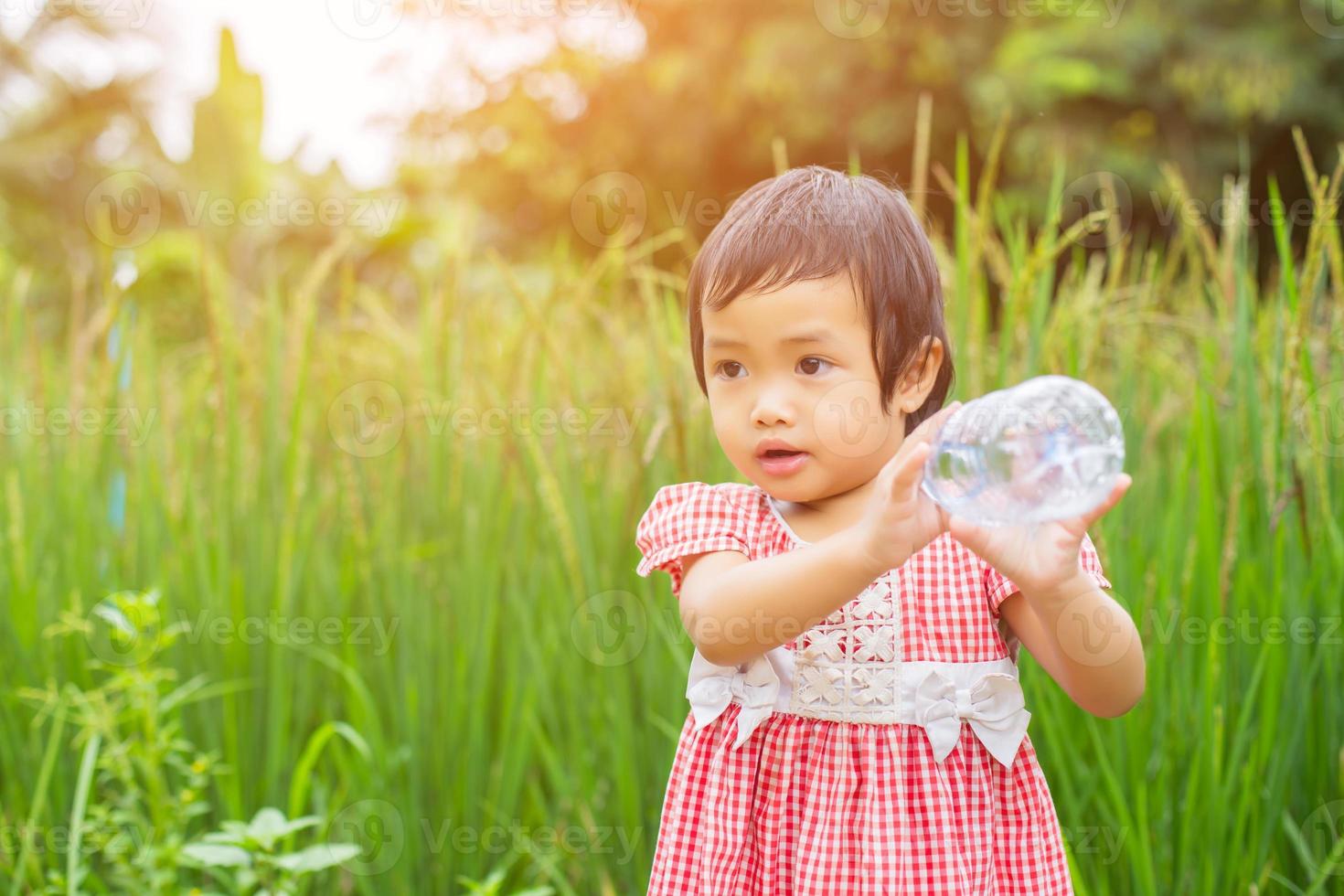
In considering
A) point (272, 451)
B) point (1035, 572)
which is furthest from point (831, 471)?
point (272, 451)

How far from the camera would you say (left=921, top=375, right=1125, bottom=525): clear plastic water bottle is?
98 cm

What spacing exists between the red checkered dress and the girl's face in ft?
0.31

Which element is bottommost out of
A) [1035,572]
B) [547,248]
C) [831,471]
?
[1035,572]

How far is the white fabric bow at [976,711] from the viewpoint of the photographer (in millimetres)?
1245

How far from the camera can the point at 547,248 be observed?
49.6ft

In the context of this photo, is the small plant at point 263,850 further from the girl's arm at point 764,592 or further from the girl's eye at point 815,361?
the girl's eye at point 815,361

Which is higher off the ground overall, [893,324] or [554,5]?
[554,5]

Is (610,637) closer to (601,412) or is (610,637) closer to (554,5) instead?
(601,412)

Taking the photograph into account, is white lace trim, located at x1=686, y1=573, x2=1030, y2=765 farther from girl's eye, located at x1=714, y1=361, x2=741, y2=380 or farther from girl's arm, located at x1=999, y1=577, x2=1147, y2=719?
girl's eye, located at x1=714, y1=361, x2=741, y2=380

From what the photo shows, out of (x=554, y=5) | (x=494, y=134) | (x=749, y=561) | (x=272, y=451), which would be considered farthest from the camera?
(x=494, y=134)

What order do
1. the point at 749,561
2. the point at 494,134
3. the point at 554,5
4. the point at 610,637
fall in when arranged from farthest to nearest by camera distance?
the point at 494,134 → the point at 554,5 → the point at 610,637 → the point at 749,561

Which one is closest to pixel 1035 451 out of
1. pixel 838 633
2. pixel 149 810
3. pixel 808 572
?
pixel 808 572

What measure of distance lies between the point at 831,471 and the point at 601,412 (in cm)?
131

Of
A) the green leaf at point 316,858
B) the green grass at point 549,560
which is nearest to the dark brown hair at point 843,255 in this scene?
the green grass at point 549,560
